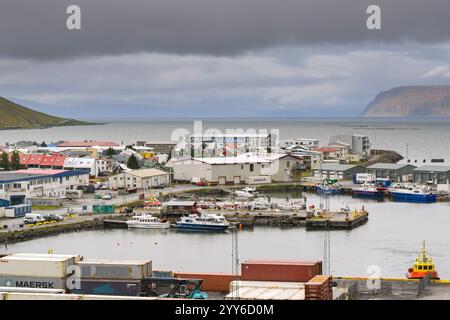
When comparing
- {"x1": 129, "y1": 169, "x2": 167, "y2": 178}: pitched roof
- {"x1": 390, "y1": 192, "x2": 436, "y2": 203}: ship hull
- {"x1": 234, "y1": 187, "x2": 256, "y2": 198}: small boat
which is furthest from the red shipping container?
{"x1": 129, "y1": 169, "x2": 167, "y2": 178}: pitched roof

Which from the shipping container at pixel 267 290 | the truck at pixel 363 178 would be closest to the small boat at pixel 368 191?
the truck at pixel 363 178

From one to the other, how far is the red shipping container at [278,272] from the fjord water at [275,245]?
276 centimetres

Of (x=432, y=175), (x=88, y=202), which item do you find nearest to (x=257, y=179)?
(x=432, y=175)

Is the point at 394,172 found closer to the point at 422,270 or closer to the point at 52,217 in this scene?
the point at 52,217

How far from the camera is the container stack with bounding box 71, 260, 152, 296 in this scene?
6.22m

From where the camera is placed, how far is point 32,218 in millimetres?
12562

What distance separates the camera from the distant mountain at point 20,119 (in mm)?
66581

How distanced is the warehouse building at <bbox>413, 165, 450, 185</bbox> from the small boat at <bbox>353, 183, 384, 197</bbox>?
1.81 m

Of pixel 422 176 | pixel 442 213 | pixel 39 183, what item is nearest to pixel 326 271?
pixel 442 213

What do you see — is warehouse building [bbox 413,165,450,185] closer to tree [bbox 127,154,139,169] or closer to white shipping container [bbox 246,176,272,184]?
white shipping container [bbox 246,176,272,184]
